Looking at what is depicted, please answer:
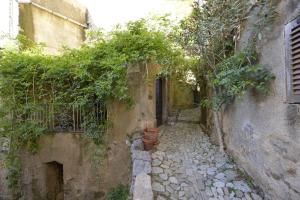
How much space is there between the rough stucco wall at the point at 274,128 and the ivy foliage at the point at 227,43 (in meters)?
0.17

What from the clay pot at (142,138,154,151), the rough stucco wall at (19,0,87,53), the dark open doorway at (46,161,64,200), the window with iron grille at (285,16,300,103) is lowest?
the dark open doorway at (46,161,64,200)

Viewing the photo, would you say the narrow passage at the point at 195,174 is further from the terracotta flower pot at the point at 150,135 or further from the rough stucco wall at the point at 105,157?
the rough stucco wall at the point at 105,157

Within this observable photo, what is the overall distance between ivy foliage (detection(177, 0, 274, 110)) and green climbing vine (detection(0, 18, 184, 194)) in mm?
777

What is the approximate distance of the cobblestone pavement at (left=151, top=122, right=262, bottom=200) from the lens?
4301 millimetres

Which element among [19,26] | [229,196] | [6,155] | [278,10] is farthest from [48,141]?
[278,10]

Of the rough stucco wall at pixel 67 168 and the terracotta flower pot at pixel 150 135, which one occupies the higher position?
the terracotta flower pot at pixel 150 135

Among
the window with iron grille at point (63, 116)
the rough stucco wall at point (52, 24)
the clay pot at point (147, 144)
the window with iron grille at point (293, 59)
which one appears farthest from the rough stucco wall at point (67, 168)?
the window with iron grille at point (293, 59)

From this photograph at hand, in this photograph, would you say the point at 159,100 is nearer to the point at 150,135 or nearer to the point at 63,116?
the point at 150,135

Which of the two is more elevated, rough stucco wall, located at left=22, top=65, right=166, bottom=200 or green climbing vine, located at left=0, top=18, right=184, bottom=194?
green climbing vine, located at left=0, top=18, right=184, bottom=194

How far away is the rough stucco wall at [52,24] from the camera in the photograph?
8586 mm

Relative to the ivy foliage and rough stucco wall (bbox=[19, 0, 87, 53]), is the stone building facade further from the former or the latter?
rough stucco wall (bbox=[19, 0, 87, 53])

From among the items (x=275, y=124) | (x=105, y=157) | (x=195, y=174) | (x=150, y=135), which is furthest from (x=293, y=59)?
(x=105, y=157)

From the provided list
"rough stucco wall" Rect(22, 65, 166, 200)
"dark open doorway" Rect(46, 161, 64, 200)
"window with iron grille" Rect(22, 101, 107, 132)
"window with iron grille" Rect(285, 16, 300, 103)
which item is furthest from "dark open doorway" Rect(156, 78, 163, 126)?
"window with iron grille" Rect(285, 16, 300, 103)

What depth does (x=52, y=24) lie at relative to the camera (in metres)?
9.79
